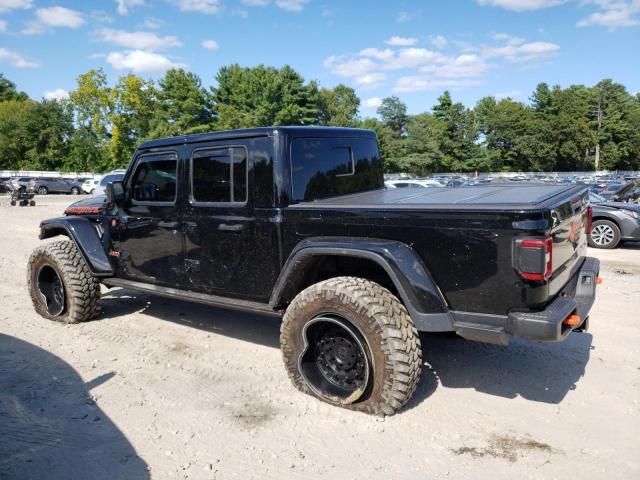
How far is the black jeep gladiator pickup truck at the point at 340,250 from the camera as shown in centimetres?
311

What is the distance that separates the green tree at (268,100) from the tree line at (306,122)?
0.14 m

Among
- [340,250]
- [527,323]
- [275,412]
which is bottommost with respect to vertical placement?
[275,412]

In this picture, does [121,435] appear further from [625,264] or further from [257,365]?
[625,264]

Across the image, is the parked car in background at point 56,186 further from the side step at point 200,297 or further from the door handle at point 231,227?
the door handle at point 231,227

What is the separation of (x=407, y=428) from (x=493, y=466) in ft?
2.03

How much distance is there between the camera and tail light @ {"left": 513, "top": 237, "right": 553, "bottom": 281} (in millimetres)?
2900

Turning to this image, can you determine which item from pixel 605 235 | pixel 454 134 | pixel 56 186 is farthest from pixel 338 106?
pixel 605 235

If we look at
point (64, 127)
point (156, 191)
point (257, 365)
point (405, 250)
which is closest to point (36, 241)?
point (156, 191)

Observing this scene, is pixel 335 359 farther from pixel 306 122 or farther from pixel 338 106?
pixel 338 106

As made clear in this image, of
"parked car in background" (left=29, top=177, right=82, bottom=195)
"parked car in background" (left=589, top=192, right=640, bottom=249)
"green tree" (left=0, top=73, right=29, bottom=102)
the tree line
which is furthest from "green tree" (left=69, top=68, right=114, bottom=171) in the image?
"parked car in background" (left=589, top=192, right=640, bottom=249)

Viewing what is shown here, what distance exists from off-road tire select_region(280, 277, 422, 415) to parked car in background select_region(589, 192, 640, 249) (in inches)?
336

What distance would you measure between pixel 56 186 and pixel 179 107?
22187 millimetres

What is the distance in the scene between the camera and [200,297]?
4.54 metres

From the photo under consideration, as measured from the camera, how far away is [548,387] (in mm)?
4004
